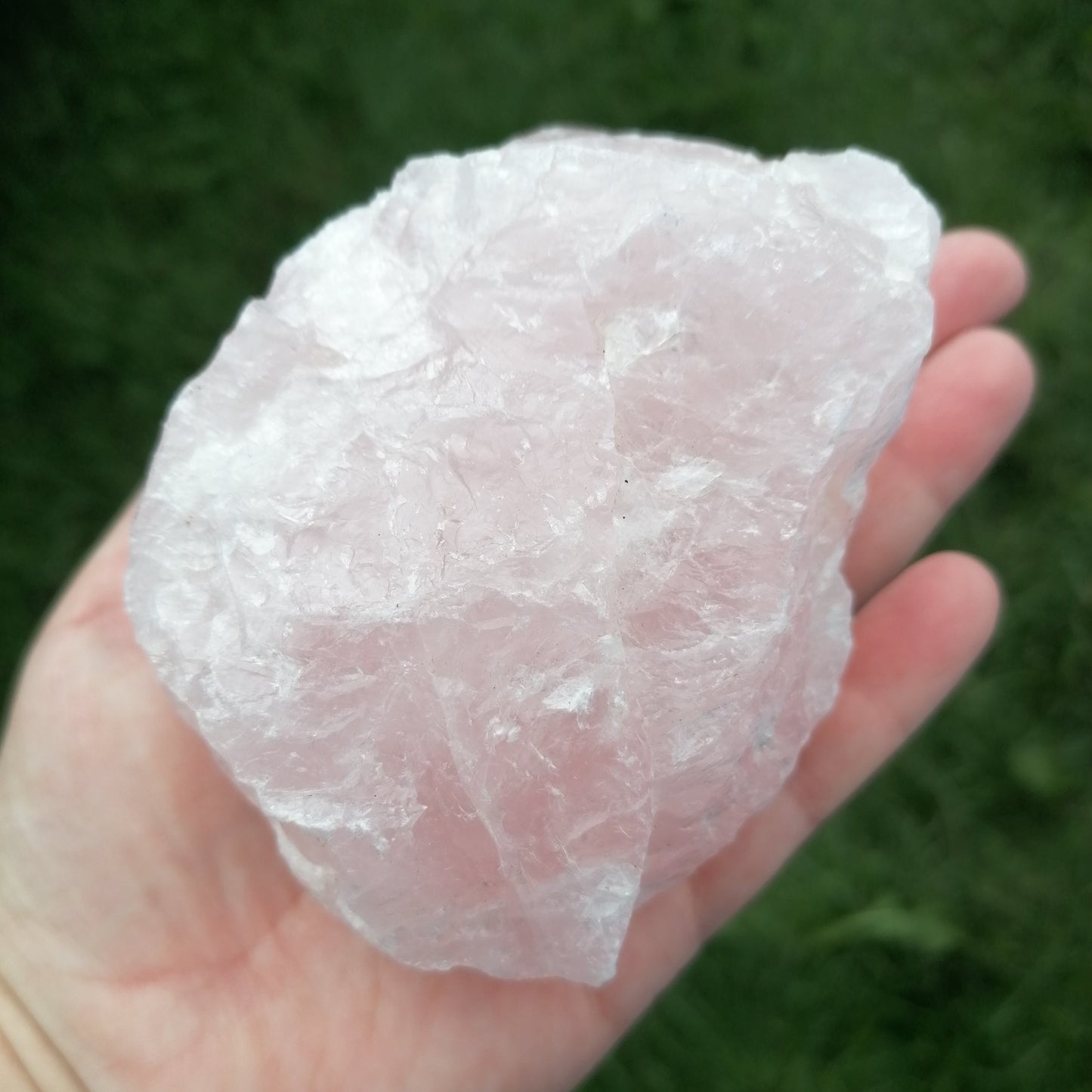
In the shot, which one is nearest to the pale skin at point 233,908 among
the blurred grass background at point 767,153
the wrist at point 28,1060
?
the wrist at point 28,1060

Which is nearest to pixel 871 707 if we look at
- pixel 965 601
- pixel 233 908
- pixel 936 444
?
pixel 965 601

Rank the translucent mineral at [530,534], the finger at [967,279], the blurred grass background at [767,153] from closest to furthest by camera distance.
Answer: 1. the translucent mineral at [530,534]
2. the finger at [967,279]
3. the blurred grass background at [767,153]

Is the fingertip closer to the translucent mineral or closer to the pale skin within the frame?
the pale skin

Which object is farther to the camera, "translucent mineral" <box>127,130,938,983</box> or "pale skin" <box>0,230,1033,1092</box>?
"pale skin" <box>0,230,1033,1092</box>

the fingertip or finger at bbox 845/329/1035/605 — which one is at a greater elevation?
finger at bbox 845/329/1035/605

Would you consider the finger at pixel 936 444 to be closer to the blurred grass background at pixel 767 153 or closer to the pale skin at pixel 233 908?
the pale skin at pixel 233 908

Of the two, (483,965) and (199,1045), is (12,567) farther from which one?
(483,965)

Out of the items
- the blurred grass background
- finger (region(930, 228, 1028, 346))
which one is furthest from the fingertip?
the blurred grass background
